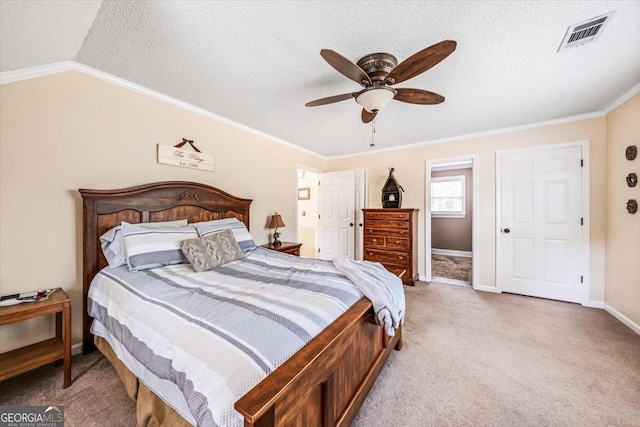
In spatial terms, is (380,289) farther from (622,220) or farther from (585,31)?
(622,220)

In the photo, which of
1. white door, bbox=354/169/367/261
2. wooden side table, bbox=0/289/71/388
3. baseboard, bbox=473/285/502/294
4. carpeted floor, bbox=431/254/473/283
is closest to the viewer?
wooden side table, bbox=0/289/71/388

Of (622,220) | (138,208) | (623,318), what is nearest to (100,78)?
(138,208)

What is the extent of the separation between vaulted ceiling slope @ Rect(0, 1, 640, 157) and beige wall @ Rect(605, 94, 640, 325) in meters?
0.30

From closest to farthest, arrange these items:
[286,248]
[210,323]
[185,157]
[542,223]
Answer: [210,323]
[185,157]
[542,223]
[286,248]

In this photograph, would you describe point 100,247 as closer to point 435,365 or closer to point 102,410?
point 102,410

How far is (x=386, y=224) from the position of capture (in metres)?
4.07

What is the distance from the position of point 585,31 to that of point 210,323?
2894mm

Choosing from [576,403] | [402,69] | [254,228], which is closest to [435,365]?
[576,403]

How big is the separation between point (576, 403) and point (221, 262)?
2.69 m

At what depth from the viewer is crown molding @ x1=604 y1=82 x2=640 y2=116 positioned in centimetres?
236

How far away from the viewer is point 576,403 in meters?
1.52

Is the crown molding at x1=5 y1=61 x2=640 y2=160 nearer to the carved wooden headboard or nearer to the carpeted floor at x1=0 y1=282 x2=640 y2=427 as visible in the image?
the carved wooden headboard

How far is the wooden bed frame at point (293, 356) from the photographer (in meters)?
0.75

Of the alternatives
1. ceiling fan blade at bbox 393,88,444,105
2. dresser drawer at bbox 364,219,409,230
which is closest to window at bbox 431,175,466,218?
dresser drawer at bbox 364,219,409,230
